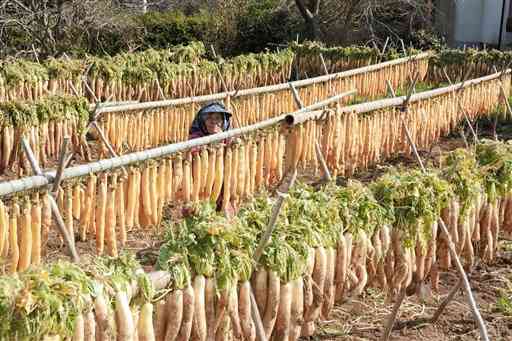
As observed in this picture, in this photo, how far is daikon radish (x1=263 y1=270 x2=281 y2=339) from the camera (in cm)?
452

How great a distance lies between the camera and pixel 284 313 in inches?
184

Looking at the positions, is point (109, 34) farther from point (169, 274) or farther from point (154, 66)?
point (169, 274)

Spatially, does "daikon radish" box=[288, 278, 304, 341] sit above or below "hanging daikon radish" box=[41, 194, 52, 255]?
below

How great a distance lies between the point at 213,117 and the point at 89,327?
188 inches

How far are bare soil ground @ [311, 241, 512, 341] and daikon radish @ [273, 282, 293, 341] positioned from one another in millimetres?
1786

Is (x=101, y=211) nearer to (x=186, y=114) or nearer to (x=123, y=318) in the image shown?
(x=123, y=318)

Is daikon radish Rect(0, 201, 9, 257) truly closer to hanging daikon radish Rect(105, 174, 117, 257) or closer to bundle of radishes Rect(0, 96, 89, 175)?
hanging daikon radish Rect(105, 174, 117, 257)

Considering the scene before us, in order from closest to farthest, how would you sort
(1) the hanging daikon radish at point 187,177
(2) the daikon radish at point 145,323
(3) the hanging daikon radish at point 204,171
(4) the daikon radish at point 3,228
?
(2) the daikon radish at point 145,323 → (4) the daikon radish at point 3,228 → (1) the hanging daikon radish at point 187,177 → (3) the hanging daikon radish at point 204,171

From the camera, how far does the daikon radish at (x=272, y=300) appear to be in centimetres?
452

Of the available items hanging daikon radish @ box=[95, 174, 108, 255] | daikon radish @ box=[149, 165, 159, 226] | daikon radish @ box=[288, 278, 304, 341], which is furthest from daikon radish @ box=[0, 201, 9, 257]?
daikon radish @ box=[288, 278, 304, 341]

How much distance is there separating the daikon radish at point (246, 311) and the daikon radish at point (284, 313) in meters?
0.28

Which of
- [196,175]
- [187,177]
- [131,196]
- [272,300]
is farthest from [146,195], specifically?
[272,300]

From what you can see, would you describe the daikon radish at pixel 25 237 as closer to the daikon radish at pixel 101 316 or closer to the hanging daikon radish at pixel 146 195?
the hanging daikon radish at pixel 146 195

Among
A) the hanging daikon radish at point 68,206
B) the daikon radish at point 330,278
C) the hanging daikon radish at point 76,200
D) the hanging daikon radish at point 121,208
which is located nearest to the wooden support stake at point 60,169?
the hanging daikon radish at point 68,206
